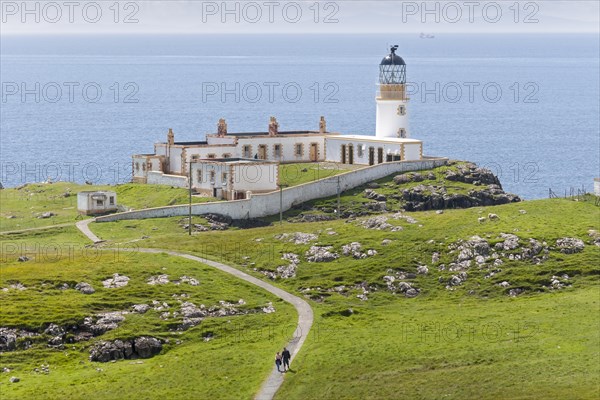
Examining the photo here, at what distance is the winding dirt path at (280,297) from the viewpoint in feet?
248

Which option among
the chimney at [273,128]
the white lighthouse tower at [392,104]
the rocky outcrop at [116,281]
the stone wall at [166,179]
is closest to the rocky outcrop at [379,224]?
the rocky outcrop at [116,281]

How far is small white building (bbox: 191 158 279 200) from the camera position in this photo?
122m

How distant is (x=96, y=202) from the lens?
120938mm

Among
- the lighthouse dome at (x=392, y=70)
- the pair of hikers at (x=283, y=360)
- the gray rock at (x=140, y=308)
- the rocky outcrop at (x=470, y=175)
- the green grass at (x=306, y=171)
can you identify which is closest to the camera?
the pair of hikers at (x=283, y=360)

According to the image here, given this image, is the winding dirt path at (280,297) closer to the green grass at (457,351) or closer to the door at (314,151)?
the green grass at (457,351)

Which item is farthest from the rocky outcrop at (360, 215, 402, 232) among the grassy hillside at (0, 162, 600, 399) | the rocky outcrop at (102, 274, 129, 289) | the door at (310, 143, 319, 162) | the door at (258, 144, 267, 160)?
the door at (310, 143, 319, 162)

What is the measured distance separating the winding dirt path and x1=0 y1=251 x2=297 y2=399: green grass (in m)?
0.58

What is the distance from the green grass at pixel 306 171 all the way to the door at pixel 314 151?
2.80m

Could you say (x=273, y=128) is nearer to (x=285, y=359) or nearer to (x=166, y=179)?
(x=166, y=179)

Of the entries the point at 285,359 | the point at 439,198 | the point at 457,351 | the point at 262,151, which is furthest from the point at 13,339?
the point at 262,151

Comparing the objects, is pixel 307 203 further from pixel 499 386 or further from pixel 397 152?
pixel 499 386

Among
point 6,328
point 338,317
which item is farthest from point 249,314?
point 6,328

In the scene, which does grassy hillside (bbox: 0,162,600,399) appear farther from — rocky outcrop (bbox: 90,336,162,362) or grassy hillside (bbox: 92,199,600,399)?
rocky outcrop (bbox: 90,336,162,362)

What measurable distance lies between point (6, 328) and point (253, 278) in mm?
→ 19631
